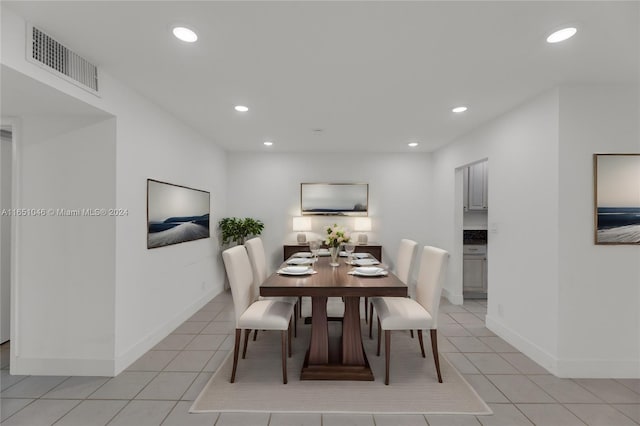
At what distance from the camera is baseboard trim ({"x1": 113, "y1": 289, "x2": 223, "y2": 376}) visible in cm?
268

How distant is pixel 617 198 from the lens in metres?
2.62

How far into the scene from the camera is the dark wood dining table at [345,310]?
2350 millimetres

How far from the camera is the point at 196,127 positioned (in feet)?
13.5

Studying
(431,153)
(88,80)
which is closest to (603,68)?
(431,153)

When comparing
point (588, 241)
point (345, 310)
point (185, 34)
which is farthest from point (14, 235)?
point (588, 241)

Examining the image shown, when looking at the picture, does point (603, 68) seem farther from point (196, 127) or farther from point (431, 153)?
point (196, 127)

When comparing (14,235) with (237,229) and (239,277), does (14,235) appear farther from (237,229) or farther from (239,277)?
(237,229)

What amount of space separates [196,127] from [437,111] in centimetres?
296

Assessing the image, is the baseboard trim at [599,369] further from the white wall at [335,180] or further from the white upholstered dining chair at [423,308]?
the white wall at [335,180]

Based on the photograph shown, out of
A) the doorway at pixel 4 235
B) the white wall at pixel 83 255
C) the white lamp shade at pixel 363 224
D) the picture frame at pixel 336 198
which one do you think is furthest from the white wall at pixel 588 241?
the doorway at pixel 4 235

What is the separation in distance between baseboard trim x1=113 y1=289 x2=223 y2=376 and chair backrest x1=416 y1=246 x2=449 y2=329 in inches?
104

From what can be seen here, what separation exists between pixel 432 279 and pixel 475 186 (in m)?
3.08

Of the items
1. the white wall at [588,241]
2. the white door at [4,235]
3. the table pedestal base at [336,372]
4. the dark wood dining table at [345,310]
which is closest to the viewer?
the dark wood dining table at [345,310]

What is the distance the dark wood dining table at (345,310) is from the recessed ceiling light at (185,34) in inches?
68.3
